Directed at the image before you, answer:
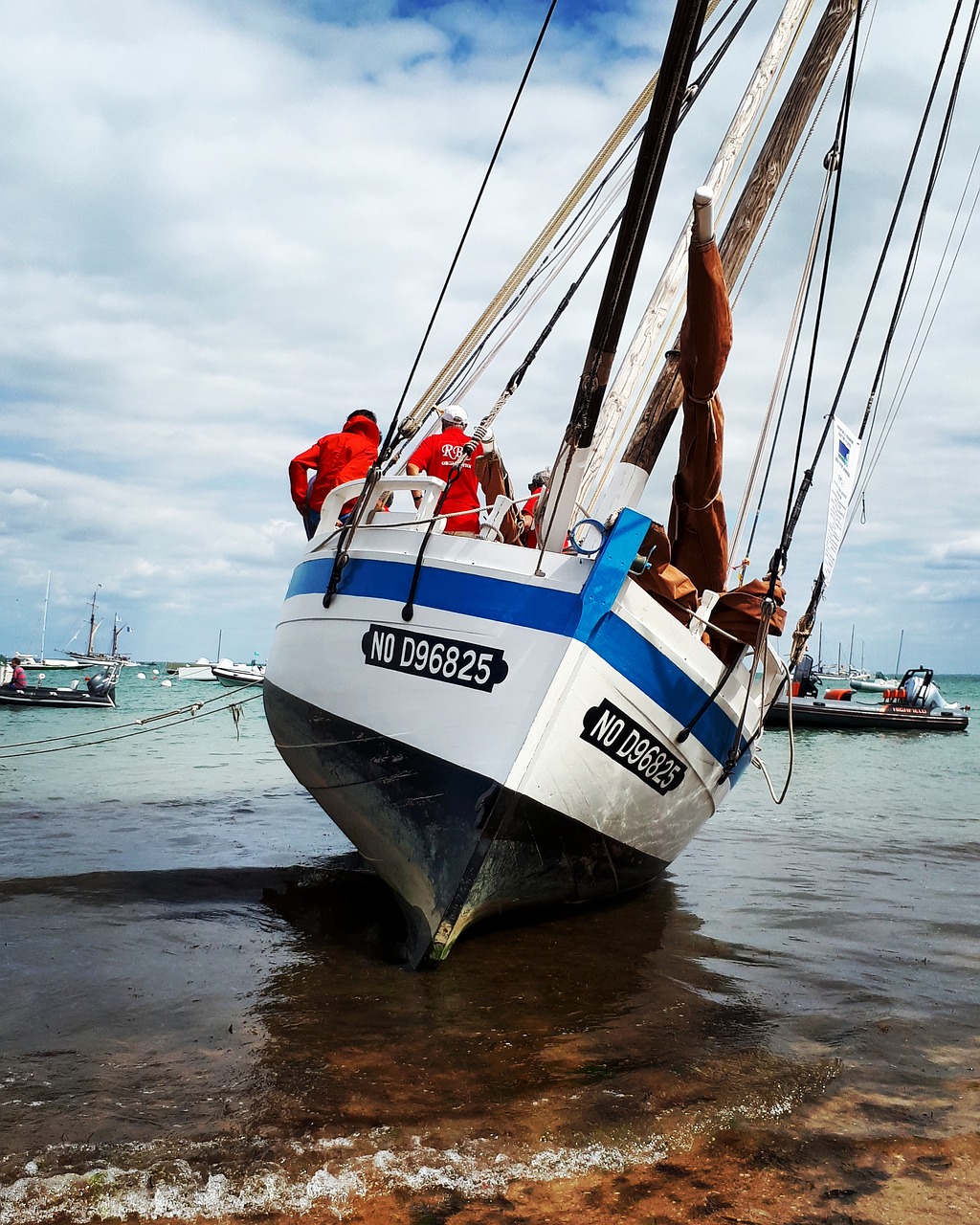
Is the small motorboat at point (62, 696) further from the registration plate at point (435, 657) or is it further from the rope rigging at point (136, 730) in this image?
the registration plate at point (435, 657)

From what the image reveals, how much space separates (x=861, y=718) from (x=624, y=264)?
104 feet

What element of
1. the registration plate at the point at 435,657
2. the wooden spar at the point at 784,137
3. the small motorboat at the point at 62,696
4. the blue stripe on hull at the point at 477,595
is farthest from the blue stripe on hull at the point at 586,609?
the small motorboat at the point at 62,696

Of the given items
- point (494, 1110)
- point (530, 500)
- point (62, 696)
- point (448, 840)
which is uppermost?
point (530, 500)

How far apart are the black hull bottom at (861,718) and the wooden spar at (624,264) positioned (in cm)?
2858

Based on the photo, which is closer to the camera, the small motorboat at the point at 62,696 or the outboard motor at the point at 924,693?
the small motorboat at the point at 62,696

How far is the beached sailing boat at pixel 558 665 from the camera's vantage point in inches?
197

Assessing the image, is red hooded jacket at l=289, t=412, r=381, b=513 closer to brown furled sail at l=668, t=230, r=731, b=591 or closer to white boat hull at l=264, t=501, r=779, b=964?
white boat hull at l=264, t=501, r=779, b=964

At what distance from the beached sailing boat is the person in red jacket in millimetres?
1407

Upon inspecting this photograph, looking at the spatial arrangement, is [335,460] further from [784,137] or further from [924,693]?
[924,693]

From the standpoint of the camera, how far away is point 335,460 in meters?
8.11

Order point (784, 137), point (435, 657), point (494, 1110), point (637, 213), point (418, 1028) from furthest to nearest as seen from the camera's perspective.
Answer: point (784, 137) → point (435, 657) → point (637, 213) → point (418, 1028) → point (494, 1110)

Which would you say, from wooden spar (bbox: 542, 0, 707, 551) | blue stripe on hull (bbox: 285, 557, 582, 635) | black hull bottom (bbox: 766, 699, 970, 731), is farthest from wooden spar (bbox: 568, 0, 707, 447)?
black hull bottom (bbox: 766, 699, 970, 731)

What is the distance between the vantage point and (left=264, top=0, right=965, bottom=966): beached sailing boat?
4992 mm

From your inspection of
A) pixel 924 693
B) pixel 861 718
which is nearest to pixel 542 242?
pixel 861 718
